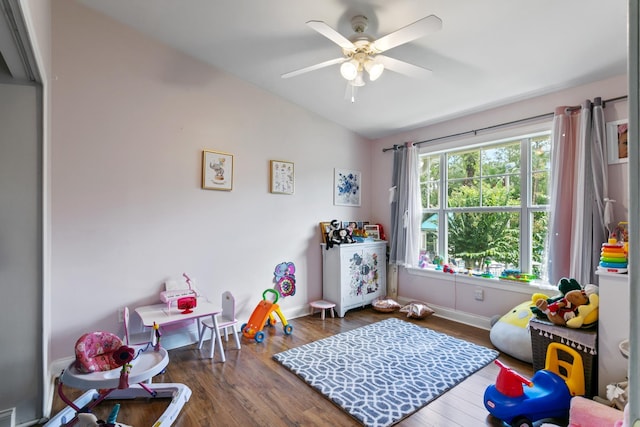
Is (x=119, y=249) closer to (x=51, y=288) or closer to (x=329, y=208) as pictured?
(x=51, y=288)

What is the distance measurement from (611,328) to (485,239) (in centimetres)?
161

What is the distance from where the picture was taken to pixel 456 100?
3.20 metres

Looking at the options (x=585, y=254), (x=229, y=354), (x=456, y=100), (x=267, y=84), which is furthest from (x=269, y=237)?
(x=585, y=254)

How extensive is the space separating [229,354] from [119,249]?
4.20 feet

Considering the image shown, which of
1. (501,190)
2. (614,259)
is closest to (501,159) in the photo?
(501,190)

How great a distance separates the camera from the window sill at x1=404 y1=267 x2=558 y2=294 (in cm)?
294

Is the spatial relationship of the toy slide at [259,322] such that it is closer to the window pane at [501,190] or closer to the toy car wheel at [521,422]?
the toy car wheel at [521,422]

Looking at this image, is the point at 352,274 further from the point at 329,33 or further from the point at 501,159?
the point at 329,33

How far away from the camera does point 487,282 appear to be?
3.31 metres

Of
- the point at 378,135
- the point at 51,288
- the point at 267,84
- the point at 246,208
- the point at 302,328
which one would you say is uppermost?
the point at 267,84

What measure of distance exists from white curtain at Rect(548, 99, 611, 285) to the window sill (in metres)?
0.17

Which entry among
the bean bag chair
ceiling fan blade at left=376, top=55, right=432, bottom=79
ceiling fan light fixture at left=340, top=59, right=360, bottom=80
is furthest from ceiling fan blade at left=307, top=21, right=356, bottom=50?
the bean bag chair

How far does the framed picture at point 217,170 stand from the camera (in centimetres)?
303

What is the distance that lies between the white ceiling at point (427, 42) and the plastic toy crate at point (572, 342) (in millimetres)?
1992
